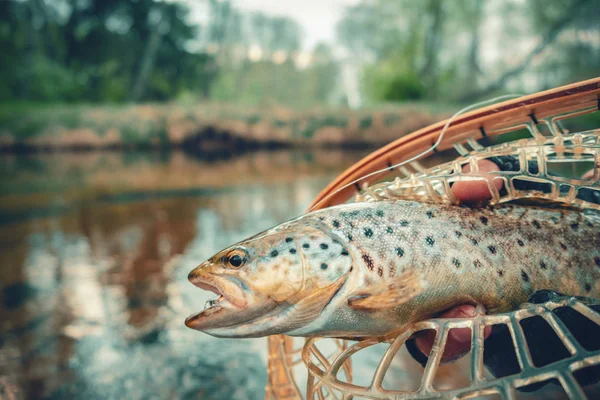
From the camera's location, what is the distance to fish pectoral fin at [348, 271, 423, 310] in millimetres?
1109

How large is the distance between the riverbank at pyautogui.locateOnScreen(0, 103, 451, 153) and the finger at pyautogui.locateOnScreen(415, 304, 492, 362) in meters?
17.8

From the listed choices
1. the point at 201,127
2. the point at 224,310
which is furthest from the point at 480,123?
the point at 201,127

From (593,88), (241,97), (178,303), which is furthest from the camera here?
(241,97)

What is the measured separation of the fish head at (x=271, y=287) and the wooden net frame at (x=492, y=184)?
0.76 feet

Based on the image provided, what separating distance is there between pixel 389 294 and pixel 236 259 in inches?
15.5

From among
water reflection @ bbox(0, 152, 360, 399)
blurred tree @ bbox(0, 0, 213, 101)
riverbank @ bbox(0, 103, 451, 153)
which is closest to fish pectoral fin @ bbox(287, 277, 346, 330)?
water reflection @ bbox(0, 152, 360, 399)

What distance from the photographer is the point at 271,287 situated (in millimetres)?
1112

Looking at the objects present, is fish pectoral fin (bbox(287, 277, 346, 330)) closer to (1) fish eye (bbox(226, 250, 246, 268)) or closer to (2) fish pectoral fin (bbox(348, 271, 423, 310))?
(2) fish pectoral fin (bbox(348, 271, 423, 310))

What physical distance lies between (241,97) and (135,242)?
4319 cm

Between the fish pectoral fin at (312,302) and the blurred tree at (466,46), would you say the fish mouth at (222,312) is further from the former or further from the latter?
the blurred tree at (466,46)

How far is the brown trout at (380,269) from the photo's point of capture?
112 centimetres

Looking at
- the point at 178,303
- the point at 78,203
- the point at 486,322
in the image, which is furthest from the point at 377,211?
the point at 78,203

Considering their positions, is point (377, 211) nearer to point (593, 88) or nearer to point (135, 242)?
point (593, 88)

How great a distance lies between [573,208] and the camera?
1502mm
